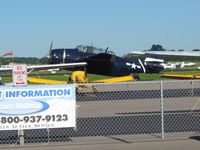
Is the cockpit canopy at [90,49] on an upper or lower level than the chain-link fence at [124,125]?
upper

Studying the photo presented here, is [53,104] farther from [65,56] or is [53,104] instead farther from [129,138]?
[65,56]

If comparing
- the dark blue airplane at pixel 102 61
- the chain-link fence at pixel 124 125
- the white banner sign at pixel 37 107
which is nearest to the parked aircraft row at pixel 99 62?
the dark blue airplane at pixel 102 61

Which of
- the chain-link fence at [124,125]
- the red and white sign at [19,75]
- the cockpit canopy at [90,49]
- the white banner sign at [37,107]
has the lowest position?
the chain-link fence at [124,125]

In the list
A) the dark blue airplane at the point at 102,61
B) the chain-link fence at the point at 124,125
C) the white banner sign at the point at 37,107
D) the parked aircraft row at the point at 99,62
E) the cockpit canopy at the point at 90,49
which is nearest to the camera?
the white banner sign at the point at 37,107

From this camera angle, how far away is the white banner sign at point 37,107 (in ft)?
32.2

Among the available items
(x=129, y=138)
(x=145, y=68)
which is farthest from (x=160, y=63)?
(x=129, y=138)

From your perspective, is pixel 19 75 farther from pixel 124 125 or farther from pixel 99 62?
pixel 99 62

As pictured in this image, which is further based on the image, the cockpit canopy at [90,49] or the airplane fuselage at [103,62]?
the cockpit canopy at [90,49]

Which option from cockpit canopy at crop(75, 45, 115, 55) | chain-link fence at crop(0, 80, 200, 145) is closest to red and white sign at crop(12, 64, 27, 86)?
chain-link fence at crop(0, 80, 200, 145)

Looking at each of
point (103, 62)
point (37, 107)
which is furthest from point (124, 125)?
point (103, 62)

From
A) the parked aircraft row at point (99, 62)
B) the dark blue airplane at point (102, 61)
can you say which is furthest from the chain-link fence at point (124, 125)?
the dark blue airplane at point (102, 61)

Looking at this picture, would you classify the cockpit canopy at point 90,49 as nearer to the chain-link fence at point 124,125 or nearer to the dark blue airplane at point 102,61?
the dark blue airplane at point 102,61

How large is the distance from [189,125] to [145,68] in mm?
19026

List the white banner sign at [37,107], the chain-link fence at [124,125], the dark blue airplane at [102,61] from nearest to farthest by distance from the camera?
the white banner sign at [37,107] < the chain-link fence at [124,125] < the dark blue airplane at [102,61]
